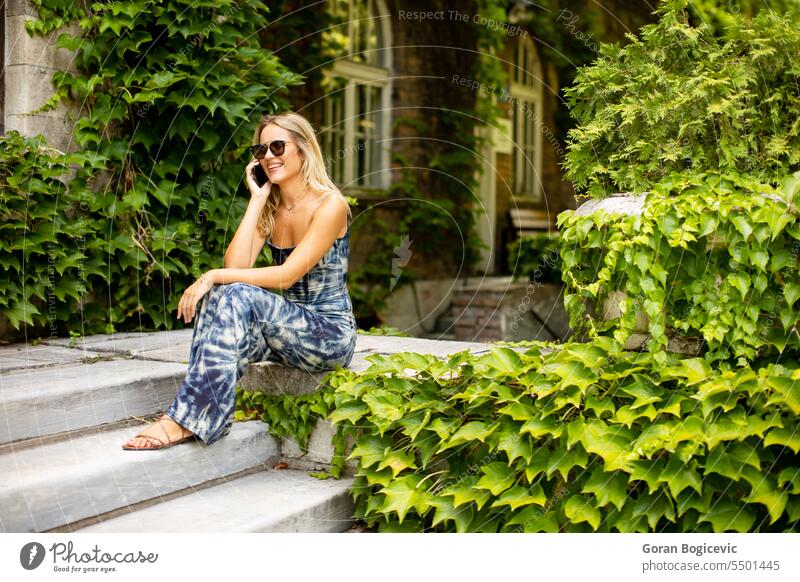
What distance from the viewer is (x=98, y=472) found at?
2.40m

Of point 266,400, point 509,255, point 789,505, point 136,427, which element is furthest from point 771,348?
point 509,255

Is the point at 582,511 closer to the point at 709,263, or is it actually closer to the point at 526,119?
the point at 709,263

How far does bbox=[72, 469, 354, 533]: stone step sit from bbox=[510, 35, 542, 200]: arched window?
342 inches

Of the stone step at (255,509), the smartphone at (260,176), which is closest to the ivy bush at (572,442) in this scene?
the stone step at (255,509)

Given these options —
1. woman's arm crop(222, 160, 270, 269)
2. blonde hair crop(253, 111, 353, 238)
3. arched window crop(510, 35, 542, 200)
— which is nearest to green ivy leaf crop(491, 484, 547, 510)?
blonde hair crop(253, 111, 353, 238)

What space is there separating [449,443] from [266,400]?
859 mm

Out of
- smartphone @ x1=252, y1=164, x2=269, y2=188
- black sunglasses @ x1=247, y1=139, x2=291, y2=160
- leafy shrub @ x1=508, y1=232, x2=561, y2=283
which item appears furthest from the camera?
leafy shrub @ x1=508, y1=232, x2=561, y2=283

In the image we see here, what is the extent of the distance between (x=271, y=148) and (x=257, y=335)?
758mm

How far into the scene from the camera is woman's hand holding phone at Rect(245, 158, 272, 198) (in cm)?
315

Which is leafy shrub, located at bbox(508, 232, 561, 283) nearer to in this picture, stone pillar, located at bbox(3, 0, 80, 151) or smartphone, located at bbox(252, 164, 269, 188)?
stone pillar, located at bbox(3, 0, 80, 151)

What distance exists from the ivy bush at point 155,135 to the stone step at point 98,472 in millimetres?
1639

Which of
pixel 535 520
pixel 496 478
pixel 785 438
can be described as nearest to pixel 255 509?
pixel 496 478

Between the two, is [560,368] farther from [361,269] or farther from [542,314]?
[542,314]

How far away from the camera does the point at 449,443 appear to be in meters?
2.57
